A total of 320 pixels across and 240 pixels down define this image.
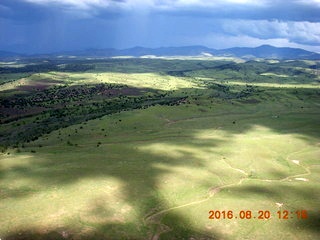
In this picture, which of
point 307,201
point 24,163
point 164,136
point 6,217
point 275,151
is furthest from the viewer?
point 164,136

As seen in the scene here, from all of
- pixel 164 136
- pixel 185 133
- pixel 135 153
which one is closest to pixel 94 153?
pixel 135 153

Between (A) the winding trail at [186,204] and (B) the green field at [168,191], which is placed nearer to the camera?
(B) the green field at [168,191]

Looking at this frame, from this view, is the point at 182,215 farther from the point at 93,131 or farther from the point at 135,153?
the point at 93,131

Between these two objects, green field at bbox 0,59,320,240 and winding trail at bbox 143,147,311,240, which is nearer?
green field at bbox 0,59,320,240

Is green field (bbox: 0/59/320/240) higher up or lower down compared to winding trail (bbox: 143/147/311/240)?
higher up

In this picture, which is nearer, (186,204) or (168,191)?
(186,204)

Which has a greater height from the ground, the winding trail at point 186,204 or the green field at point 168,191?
the green field at point 168,191

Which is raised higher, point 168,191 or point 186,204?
point 168,191

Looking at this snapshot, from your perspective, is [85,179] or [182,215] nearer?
[182,215]

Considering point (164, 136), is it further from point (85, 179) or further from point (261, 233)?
point (261, 233)

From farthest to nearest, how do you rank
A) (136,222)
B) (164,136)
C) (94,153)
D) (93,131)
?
(93,131) → (164,136) → (94,153) → (136,222)
